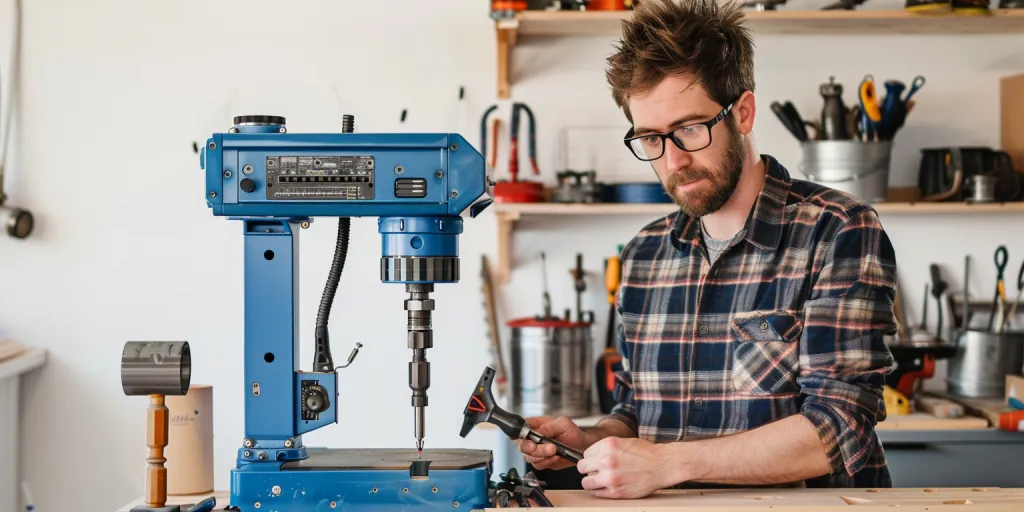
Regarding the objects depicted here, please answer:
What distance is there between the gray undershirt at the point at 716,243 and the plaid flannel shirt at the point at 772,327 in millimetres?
10

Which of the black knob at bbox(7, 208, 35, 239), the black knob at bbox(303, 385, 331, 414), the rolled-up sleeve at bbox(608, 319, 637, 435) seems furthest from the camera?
the black knob at bbox(7, 208, 35, 239)

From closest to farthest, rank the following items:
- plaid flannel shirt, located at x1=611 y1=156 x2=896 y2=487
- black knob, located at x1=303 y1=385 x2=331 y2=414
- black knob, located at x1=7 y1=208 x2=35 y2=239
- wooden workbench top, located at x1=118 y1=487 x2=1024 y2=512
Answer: wooden workbench top, located at x1=118 y1=487 x2=1024 y2=512, black knob, located at x1=303 y1=385 x2=331 y2=414, plaid flannel shirt, located at x1=611 y1=156 x2=896 y2=487, black knob, located at x1=7 y1=208 x2=35 y2=239

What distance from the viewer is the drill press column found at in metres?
1.50

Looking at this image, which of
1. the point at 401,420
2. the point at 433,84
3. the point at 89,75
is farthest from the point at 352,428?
the point at 89,75

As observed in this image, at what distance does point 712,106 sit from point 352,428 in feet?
6.72

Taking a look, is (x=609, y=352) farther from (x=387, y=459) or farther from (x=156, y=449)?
(x=156, y=449)

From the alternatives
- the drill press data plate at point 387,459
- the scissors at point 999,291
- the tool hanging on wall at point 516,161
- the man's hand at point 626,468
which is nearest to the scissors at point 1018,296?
the scissors at point 999,291

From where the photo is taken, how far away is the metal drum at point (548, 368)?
10.4 feet

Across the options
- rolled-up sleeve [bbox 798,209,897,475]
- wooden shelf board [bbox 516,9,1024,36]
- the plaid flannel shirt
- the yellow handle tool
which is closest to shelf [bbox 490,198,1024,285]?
the yellow handle tool

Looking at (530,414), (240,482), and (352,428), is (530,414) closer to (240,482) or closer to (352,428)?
(352,428)

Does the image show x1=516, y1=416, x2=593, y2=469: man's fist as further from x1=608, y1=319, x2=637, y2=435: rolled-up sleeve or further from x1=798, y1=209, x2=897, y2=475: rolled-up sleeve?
x1=798, y1=209, x2=897, y2=475: rolled-up sleeve

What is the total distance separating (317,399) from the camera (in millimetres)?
1531

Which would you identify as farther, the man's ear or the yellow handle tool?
the yellow handle tool

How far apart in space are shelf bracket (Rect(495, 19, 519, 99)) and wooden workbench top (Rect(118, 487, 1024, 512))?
1.88 m
